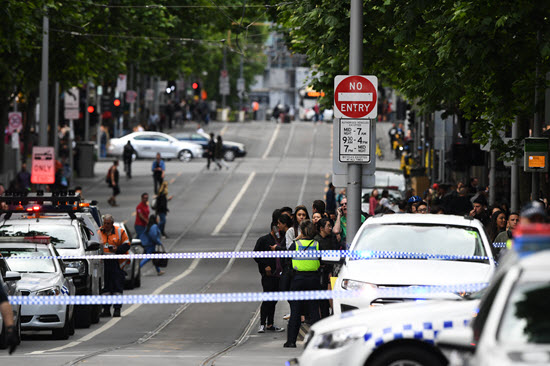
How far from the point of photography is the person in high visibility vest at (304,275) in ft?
52.7

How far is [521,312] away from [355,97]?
9.88 metres

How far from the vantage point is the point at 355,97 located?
17.1 m

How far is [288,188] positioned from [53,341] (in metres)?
34.3

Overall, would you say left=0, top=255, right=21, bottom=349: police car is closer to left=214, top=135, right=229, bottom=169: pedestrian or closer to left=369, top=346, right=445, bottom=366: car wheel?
left=369, top=346, right=445, bottom=366: car wheel

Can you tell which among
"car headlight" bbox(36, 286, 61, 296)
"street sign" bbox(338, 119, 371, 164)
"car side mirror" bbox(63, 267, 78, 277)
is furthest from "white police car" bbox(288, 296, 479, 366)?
"car side mirror" bbox(63, 267, 78, 277)

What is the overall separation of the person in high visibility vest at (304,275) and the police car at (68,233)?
15.2 feet

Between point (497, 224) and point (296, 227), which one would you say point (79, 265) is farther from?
point (497, 224)

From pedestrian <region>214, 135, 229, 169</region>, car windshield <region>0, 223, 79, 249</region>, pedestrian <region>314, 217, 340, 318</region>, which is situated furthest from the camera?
pedestrian <region>214, 135, 229, 169</region>

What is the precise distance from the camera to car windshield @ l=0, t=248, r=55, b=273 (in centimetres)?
1877

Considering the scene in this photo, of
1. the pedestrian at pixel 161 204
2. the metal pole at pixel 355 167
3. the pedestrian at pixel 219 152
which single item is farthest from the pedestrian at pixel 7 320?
the pedestrian at pixel 219 152

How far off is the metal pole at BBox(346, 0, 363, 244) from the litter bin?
129 feet

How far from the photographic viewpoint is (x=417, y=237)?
1454 centimetres

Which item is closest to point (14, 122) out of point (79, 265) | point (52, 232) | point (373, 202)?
point (373, 202)

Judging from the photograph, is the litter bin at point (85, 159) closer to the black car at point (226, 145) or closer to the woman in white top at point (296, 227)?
the black car at point (226, 145)
